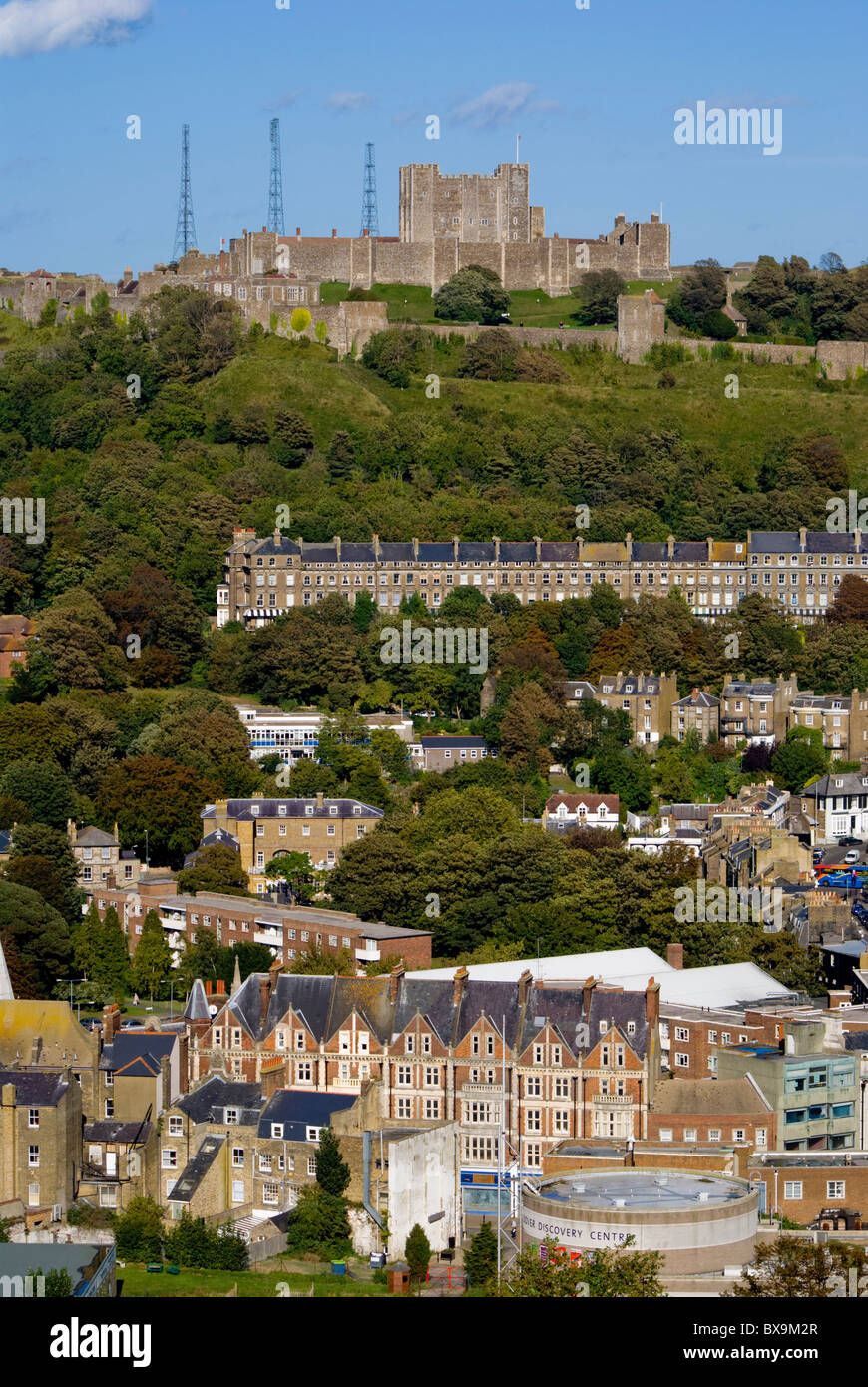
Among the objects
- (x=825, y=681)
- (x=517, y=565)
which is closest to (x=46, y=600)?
(x=517, y=565)

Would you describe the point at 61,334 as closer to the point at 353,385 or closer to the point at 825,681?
the point at 353,385

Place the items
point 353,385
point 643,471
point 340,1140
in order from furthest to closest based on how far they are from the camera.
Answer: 1. point 353,385
2. point 643,471
3. point 340,1140

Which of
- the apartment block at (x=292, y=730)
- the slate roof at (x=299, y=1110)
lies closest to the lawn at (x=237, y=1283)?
the slate roof at (x=299, y=1110)

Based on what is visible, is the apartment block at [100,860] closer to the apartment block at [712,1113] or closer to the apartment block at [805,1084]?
the apartment block at [712,1113]

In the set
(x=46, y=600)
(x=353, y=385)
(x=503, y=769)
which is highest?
(x=353, y=385)

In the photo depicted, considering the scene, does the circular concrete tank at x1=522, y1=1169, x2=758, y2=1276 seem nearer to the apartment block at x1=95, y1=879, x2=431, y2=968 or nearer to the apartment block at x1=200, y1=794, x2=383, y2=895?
the apartment block at x1=95, y1=879, x2=431, y2=968

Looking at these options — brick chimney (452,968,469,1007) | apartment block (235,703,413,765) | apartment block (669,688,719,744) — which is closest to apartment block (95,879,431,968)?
brick chimney (452,968,469,1007)

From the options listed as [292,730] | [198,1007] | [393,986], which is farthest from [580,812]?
[198,1007]
